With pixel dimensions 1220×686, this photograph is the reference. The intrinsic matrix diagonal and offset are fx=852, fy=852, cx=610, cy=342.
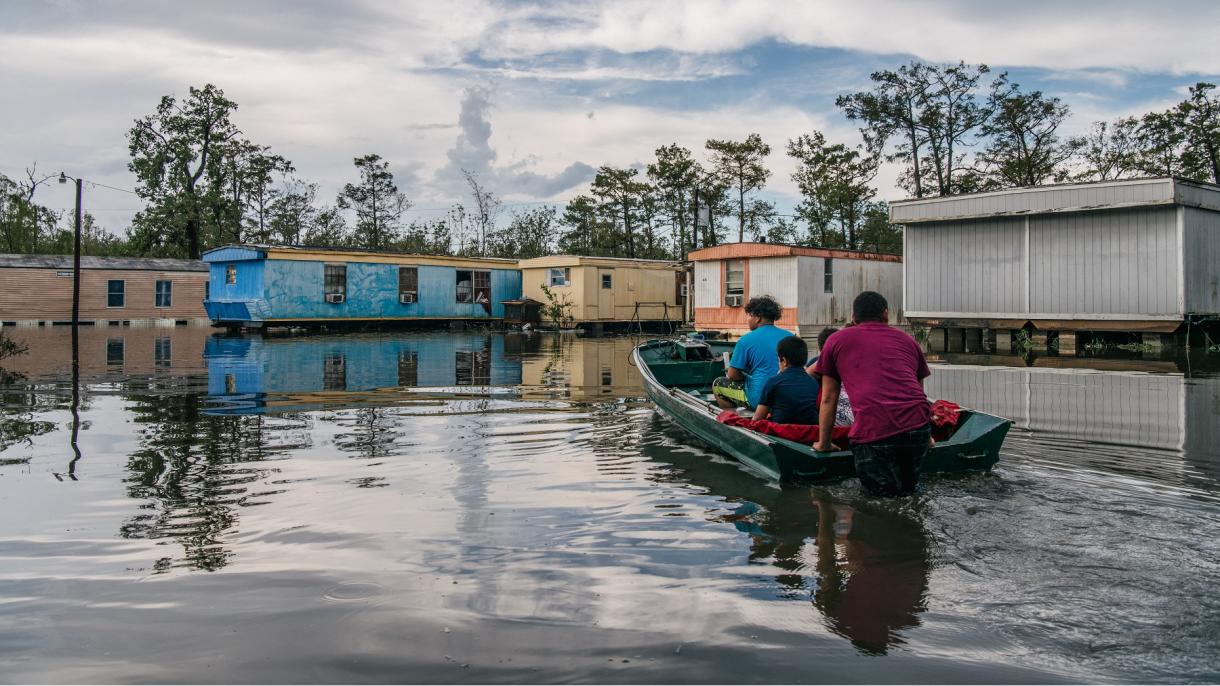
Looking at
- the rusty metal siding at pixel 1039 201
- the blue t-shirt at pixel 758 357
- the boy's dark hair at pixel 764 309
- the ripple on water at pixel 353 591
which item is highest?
the rusty metal siding at pixel 1039 201

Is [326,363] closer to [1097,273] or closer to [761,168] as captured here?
[1097,273]

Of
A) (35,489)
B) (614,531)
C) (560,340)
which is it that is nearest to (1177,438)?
(614,531)

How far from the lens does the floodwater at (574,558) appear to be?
3457mm

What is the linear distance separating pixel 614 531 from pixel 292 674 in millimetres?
2373

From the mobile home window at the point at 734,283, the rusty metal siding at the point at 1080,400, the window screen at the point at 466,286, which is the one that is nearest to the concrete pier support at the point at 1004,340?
the rusty metal siding at the point at 1080,400

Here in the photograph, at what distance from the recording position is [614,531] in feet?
17.4

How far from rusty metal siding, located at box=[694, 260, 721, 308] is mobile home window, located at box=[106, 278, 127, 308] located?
2482 cm

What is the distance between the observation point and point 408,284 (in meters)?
34.4

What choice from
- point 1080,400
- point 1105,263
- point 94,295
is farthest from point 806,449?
point 94,295

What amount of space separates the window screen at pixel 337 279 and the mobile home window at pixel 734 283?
49.5ft

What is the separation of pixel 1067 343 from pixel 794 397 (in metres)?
15.3

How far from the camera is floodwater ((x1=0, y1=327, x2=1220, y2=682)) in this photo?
3457mm

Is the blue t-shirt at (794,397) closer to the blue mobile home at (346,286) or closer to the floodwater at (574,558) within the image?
the floodwater at (574,558)

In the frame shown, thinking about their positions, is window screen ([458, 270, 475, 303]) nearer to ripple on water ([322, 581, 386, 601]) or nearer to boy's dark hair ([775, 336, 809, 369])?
boy's dark hair ([775, 336, 809, 369])
